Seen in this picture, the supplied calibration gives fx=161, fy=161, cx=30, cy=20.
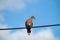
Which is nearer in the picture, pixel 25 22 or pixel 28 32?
pixel 28 32

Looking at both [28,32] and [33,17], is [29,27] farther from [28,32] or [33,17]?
[33,17]

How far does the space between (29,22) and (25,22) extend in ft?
0.94

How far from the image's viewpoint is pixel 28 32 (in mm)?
8547

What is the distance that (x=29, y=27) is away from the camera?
339 inches

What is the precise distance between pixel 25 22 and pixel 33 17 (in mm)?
674

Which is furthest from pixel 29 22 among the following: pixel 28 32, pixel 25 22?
pixel 28 32

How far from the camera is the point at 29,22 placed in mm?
9422

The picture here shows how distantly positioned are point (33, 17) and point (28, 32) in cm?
164

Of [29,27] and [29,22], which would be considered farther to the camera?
[29,22]

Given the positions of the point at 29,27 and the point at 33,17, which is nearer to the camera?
the point at 29,27

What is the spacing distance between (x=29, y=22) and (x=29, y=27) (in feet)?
2.77

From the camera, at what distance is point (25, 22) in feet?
31.4

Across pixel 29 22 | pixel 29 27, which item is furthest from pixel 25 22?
pixel 29 27

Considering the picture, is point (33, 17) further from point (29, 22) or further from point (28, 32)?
point (28, 32)
